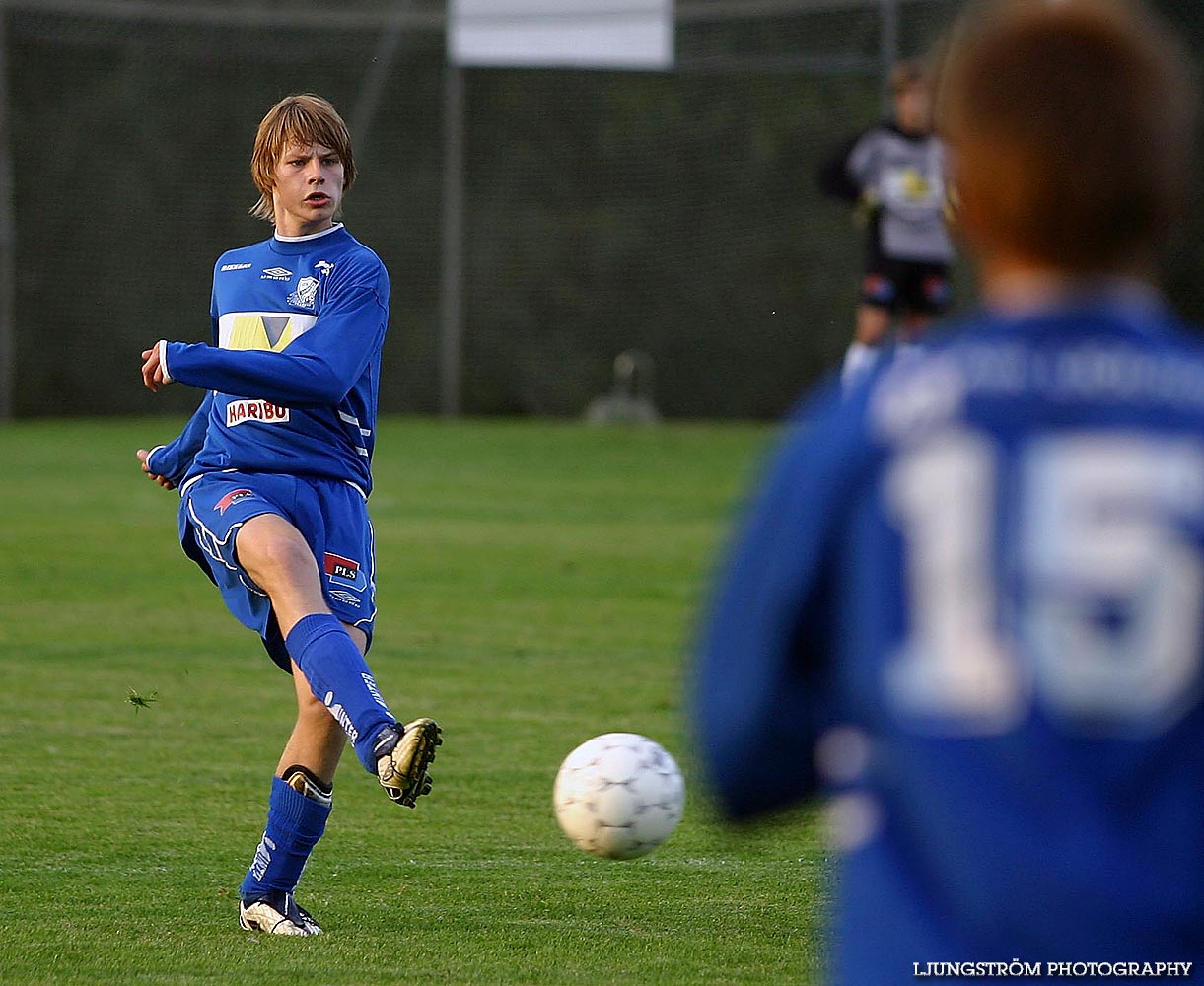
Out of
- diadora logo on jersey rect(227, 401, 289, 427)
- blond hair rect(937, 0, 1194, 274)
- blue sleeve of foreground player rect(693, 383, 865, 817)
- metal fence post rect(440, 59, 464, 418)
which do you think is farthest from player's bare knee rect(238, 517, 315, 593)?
metal fence post rect(440, 59, 464, 418)

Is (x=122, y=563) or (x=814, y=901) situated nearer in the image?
(x=814, y=901)

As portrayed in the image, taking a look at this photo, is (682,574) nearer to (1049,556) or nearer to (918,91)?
(918,91)

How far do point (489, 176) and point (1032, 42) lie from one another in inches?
739

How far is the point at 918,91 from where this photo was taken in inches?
478

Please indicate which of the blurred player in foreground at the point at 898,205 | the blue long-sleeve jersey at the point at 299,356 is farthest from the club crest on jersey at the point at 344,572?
the blurred player in foreground at the point at 898,205

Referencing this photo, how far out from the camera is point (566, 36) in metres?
20.0

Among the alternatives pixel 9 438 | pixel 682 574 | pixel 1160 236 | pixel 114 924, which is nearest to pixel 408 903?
pixel 114 924

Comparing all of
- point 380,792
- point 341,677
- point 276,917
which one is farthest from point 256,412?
point 380,792

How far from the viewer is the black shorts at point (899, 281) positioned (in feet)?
40.8

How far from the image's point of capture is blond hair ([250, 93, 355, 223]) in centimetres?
411

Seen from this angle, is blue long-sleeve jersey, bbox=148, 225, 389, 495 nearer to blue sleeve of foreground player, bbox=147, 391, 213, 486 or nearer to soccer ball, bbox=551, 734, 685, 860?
blue sleeve of foreground player, bbox=147, 391, 213, 486

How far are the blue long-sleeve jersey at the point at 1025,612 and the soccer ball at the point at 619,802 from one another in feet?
7.47

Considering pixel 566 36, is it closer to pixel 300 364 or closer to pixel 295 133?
pixel 295 133

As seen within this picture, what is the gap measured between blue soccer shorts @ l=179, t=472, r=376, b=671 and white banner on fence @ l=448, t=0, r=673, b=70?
53.6 ft
